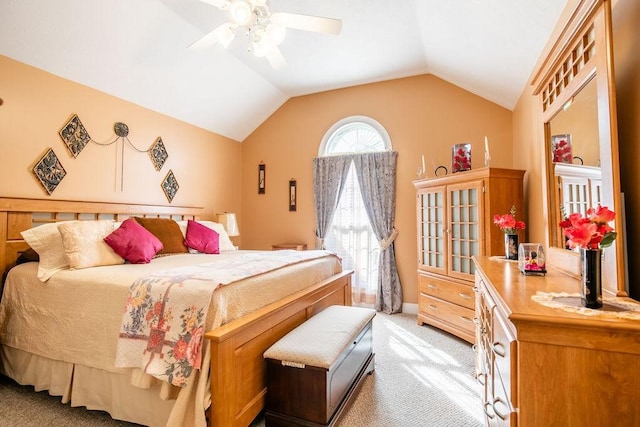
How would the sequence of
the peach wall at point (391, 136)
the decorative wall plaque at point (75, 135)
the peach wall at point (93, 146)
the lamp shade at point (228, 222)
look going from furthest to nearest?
the lamp shade at point (228, 222)
the peach wall at point (391, 136)
the decorative wall plaque at point (75, 135)
the peach wall at point (93, 146)

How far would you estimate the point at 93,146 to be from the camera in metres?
3.15

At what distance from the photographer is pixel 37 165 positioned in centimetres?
271

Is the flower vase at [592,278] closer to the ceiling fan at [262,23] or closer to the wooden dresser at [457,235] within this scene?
the ceiling fan at [262,23]

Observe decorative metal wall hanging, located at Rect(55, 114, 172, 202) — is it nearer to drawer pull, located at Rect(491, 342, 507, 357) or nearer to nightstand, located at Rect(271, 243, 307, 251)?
nightstand, located at Rect(271, 243, 307, 251)

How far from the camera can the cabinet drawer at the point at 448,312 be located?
300 centimetres

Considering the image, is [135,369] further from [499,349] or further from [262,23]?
[262,23]

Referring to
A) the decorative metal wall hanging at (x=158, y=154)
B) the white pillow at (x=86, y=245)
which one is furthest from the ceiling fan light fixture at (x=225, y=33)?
the decorative metal wall hanging at (x=158, y=154)

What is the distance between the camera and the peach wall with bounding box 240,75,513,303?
12.7 feet

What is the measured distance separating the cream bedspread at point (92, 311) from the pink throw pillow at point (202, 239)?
1179 millimetres

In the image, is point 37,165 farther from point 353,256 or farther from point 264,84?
point 353,256

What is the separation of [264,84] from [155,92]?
4.86 ft

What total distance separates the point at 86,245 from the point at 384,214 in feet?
10.7

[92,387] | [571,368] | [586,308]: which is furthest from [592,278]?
[92,387]

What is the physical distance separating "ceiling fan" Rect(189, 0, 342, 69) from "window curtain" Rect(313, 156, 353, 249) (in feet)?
7.73
